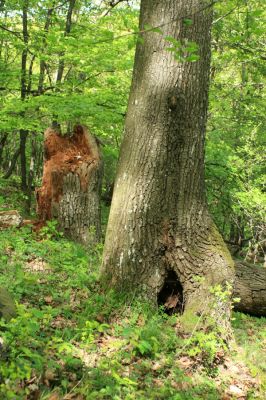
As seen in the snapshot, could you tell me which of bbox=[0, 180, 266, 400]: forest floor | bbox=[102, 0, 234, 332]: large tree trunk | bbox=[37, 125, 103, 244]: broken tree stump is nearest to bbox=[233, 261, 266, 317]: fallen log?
bbox=[0, 180, 266, 400]: forest floor

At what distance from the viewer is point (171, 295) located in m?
4.35

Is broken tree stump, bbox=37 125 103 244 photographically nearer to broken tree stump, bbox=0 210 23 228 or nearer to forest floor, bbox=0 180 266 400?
broken tree stump, bbox=0 210 23 228

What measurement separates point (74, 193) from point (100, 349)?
3778 mm

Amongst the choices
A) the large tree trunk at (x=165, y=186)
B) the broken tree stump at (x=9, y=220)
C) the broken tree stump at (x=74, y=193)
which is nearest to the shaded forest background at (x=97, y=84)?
the broken tree stump at (x=74, y=193)

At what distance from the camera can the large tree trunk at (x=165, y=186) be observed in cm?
418

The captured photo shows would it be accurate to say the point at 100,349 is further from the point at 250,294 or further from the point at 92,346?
the point at 250,294

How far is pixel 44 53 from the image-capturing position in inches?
351

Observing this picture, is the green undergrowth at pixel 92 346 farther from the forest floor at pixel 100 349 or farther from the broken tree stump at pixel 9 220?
the broken tree stump at pixel 9 220

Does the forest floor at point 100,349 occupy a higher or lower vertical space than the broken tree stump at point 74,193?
lower

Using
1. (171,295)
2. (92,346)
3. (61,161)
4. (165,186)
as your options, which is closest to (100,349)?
(92,346)

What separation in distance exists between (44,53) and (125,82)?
2.96m

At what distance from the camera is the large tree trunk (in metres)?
4.18

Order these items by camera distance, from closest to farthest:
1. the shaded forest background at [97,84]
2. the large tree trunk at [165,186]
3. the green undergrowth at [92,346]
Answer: the green undergrowth at [92,346]
the large tree trunk at [165,186]
the shaded forest background at [97,84]

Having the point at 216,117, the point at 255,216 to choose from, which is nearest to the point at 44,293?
the point at 255,216
